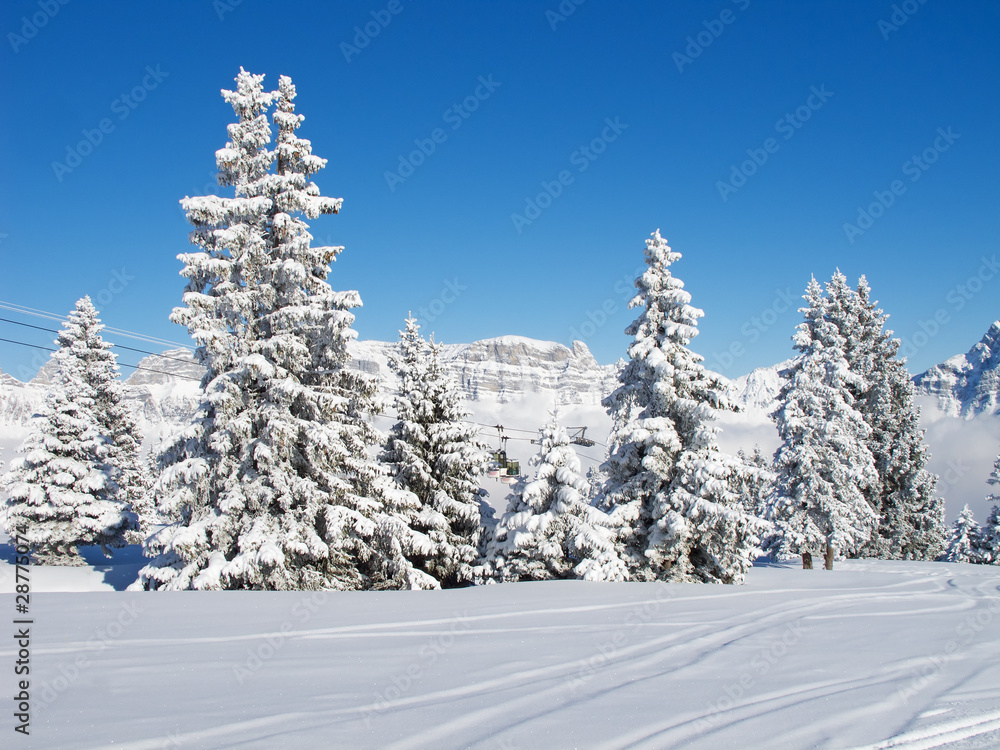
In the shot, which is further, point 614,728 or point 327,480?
point 327,480

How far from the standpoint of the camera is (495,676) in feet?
17.2

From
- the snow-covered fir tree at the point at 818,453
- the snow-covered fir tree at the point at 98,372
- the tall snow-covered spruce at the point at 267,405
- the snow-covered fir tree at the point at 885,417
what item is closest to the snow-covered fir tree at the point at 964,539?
the snow-covered fir tree at the point at 885,417

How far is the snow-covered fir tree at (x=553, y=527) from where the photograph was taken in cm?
1695

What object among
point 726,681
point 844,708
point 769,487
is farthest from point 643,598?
point 769,487

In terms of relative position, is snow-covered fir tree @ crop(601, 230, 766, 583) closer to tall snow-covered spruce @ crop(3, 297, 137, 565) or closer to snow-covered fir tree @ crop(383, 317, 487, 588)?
snow-covered fir tree @ crop(383, 317, 487, 588)

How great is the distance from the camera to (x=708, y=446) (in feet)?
57.5

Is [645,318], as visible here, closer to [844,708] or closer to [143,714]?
[844,708]

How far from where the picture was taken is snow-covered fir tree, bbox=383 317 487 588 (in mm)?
19141

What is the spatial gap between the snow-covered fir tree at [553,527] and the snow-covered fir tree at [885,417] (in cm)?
1934

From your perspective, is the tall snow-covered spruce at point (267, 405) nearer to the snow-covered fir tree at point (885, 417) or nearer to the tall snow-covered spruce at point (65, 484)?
the tall snow-covered spruce at point (65, 484)

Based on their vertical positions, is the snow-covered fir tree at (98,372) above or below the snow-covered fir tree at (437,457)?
above

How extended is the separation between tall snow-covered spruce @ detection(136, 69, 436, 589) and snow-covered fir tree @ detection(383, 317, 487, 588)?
2643 mm

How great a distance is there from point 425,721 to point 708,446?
15.2m

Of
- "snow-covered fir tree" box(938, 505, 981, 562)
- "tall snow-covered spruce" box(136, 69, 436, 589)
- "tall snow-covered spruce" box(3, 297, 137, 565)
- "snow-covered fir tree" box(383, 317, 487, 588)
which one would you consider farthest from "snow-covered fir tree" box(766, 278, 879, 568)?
"tall snow-covered spruce" box(3, 297, 137, 565)
